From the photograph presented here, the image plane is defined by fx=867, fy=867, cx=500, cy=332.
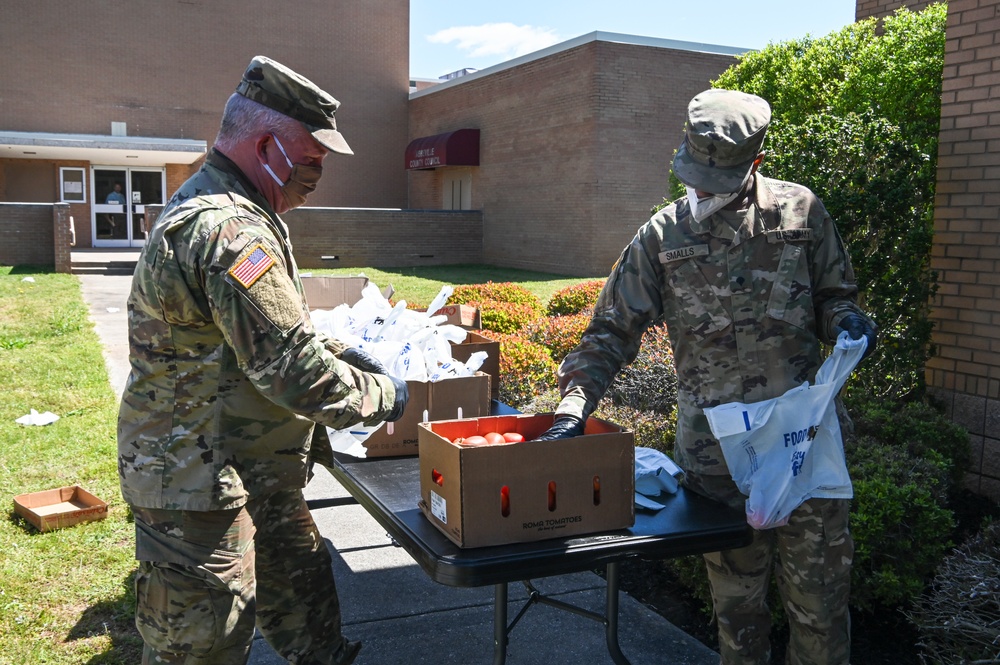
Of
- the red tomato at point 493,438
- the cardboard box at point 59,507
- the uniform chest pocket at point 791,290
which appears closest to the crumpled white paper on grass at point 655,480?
the red tomato at point 493,438

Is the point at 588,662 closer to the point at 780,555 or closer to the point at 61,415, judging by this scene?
the point at 780,555

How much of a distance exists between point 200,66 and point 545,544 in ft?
97.4

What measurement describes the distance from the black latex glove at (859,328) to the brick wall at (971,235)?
239cm

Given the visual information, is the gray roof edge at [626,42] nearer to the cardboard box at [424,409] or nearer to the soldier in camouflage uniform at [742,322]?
the cardboard box at [424,409]

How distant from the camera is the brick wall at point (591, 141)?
20.5m

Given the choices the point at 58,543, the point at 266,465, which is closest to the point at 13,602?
Answer: the point at 58,543

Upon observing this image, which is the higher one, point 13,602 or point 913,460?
point 913,460

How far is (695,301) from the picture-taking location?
2928 mm

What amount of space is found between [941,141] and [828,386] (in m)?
3.00

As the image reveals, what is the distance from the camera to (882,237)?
17.1 ft

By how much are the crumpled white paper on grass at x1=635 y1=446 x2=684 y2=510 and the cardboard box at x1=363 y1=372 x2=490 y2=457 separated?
0.87 meters

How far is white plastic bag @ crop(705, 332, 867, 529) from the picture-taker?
270cm

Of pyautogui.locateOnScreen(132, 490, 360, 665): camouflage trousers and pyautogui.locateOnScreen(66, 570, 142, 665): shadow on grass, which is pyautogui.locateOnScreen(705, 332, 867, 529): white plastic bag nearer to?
pyautogui.locateOnScreen(132, 490, 360, 665): camouflage trousers

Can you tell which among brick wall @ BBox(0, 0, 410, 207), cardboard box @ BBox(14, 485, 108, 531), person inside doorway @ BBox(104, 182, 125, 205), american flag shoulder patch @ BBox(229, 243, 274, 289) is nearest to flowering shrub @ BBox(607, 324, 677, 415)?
cardboard box @ BBox(14, 485, 108, 531)
